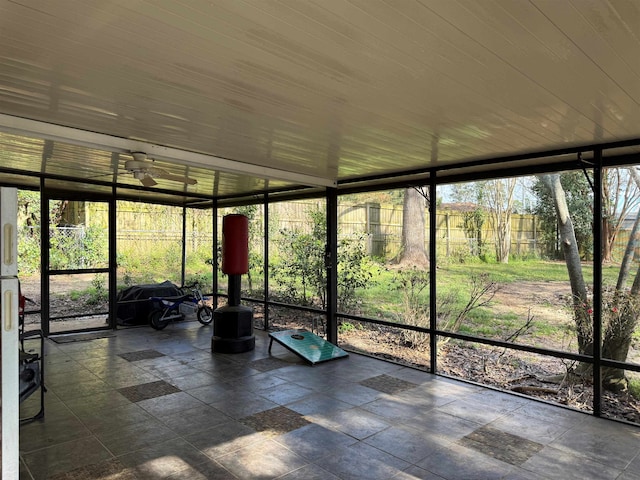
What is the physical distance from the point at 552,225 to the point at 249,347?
450 cm

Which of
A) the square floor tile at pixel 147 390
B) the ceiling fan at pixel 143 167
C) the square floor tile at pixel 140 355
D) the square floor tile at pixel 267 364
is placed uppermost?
the ceiling fan at pixel 143 167

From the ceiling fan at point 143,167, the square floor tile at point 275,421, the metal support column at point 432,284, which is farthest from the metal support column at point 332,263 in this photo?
A: the ceiling fan at point 143,167

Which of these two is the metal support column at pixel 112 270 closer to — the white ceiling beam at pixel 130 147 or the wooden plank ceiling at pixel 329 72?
the white ceiling beam at pixel 130 147

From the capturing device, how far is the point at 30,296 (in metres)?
6.59

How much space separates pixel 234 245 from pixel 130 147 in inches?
91.0

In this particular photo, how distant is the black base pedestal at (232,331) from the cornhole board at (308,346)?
1.23 feet

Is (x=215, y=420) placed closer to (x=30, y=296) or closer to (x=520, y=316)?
(x=520, y=316)

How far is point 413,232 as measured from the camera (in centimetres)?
711

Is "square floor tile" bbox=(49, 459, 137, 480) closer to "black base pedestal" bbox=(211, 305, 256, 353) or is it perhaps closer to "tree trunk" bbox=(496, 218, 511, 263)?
"black base pedestal" bbox=(211, 305, 256, 353)

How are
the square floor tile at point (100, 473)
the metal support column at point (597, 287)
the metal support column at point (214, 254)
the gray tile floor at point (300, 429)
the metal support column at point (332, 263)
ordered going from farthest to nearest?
the metal support column at point (214, 254), the metal support column at point (332, 263), the metal support column at point (597, 287), the gray tile floor at point (300, 429), the square floor tile at point (100, 473)

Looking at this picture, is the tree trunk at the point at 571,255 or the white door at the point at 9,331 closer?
the white door at the point at 9,331

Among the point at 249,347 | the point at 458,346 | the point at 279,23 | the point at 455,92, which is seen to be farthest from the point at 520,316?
the point at 279,23

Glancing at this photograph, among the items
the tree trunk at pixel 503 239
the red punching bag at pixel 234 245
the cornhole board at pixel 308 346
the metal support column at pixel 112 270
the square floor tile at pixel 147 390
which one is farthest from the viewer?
the metal support column at pixel 112 270

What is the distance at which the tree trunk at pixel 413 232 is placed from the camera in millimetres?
6697
